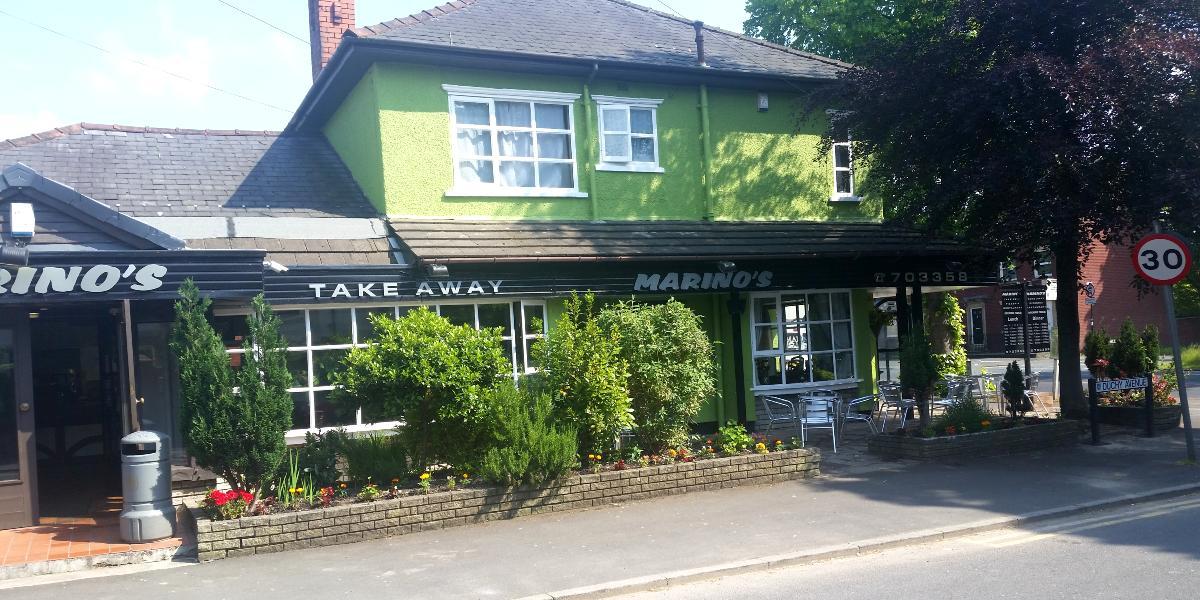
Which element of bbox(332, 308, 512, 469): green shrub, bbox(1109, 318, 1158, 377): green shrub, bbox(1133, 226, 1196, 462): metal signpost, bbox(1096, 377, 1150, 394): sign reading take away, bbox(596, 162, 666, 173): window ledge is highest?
bbox(596, 162, 666, 173): window ledge

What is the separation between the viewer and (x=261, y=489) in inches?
356

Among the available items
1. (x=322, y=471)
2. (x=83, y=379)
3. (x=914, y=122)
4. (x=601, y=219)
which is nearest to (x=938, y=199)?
(x=914, y=122)

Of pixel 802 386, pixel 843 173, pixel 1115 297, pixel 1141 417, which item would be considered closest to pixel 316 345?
pixel 802 386

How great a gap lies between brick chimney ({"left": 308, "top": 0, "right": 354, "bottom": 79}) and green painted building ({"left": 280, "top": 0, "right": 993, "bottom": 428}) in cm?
5

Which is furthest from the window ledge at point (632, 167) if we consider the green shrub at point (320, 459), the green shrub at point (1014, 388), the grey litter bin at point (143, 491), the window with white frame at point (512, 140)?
the grey litter bin at point (143, 491)

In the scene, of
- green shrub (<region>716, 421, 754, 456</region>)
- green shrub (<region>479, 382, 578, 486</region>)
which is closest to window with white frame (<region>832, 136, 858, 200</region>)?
green shrub (<region>716, 421, 754, 456</region>)

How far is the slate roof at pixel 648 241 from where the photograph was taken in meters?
12.5

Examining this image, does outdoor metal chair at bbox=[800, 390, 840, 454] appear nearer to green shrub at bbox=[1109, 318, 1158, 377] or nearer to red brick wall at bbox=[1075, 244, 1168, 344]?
green shrub at bbox=[1109, 318, 1158, 377]

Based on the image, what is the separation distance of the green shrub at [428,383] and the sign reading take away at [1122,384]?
29.0 feet

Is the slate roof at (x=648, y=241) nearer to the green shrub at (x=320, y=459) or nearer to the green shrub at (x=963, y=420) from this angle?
the green shrub at (x=320, y=459)

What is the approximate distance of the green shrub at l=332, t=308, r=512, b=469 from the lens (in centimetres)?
939

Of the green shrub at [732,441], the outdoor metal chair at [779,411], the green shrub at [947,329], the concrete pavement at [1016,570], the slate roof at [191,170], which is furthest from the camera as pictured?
the green shrub at [947,329]

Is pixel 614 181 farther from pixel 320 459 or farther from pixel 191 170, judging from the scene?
pixel 320 459

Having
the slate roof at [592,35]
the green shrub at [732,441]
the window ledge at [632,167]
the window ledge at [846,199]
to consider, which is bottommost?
the green shrub at [732,441]
